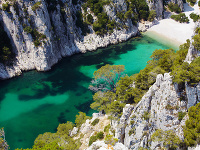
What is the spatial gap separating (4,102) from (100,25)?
43.8 metres

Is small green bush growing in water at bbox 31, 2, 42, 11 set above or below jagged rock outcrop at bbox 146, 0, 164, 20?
above

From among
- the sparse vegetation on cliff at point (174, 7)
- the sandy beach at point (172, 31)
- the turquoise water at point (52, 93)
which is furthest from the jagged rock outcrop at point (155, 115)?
the sparse vegetation on cliff at point (174, 7)

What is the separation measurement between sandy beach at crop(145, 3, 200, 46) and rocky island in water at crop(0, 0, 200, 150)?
14.8 inches

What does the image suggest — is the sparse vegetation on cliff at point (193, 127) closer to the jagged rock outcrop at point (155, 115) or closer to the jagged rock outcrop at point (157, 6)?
the jagged rock outcrop at point (155, 115)

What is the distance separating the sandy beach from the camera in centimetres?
6606

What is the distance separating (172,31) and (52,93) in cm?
5648

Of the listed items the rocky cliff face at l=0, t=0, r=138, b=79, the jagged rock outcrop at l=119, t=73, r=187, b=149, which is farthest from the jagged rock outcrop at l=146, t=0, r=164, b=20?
the jagged rock outcrop at l=119, t=73, r=187, b=149

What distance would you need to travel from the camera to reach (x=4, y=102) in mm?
42500

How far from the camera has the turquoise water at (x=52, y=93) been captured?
35625 millimetres

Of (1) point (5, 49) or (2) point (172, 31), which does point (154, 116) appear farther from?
(2) point (172, 31)

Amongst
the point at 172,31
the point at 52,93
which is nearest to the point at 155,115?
the point at 52,93

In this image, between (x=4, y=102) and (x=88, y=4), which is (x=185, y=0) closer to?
(x=88, y=4)

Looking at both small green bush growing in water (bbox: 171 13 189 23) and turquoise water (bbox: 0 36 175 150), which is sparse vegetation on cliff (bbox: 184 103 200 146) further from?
small green bush growing in water (bbox: 171 13 189 23)

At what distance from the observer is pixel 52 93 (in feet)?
147
